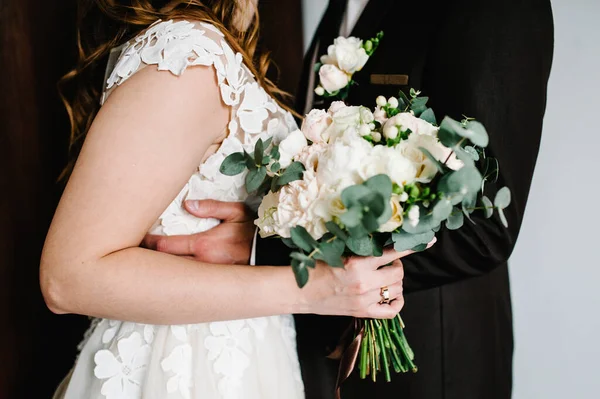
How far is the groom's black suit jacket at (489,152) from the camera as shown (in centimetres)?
100

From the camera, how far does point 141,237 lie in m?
0.89

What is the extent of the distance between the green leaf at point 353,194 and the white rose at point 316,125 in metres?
0.22

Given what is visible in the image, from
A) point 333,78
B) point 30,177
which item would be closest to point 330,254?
point 333,78

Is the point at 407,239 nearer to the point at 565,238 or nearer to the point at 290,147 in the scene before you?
the point at 290,147

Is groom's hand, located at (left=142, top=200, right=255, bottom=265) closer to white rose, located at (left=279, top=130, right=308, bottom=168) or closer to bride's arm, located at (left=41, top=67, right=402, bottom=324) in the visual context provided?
bride's arm, located at (left=41, top=67, right=402, bottom=324)

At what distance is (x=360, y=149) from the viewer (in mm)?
751

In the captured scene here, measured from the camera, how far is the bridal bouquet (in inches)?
27.7

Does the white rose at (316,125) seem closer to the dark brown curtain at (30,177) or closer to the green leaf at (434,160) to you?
the green leaf at (434,160)

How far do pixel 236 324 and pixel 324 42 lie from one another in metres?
0.95

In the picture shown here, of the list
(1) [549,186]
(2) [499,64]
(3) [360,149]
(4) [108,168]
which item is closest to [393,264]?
(3) [360,149]

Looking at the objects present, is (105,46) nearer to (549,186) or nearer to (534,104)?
(534,104)

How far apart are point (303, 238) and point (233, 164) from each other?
0.21 metres

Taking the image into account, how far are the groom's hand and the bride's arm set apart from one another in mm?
129

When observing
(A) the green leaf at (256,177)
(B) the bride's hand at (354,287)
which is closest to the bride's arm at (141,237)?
(B) the bride's hand at (354,287)
